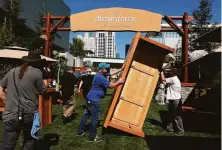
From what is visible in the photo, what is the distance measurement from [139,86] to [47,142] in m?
2.86

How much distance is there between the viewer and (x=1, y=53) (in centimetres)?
1023

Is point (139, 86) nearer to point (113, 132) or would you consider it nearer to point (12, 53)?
point (113, 132)

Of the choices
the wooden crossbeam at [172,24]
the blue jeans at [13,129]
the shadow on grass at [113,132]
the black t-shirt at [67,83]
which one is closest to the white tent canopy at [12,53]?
the black t-shirt at [67,83]

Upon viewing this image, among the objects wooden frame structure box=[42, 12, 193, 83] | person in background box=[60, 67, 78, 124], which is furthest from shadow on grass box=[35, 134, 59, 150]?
wooden frame structure box=[42, 12, 193, 83]

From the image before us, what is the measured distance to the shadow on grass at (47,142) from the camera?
6.55m

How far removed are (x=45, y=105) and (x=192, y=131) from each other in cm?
427

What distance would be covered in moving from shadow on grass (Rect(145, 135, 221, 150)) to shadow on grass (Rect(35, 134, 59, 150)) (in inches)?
86.2

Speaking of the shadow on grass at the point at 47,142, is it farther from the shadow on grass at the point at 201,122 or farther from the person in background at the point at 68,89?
the shadow on grass at the point at 201,122

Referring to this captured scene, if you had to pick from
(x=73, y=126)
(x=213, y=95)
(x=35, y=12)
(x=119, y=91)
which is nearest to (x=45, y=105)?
(x=73, y=126)

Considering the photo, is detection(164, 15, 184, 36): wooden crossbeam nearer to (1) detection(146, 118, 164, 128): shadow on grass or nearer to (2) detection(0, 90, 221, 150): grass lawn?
(1) detection(146, 118, 164, 128): shadow on grass

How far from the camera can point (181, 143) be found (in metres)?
7.29

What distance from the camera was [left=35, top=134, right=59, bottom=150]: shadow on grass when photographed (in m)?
6.55

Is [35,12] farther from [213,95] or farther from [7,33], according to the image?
[213,95]

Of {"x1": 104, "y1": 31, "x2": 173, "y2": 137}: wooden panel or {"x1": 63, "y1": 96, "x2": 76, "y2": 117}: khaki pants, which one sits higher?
{"x1": 104, "y1": 31, "x2": 173, "y2": 137}: wooden panel
